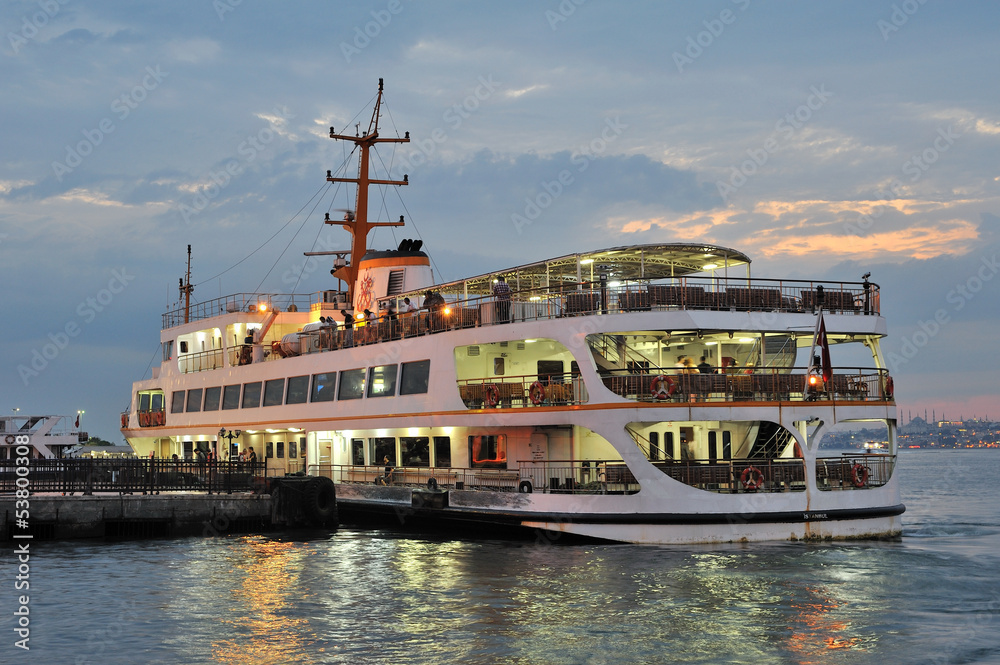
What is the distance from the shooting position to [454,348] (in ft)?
95.0

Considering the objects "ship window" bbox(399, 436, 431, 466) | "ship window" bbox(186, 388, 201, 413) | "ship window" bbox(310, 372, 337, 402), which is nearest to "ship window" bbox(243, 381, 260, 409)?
"ship window" bbox(310, 372, 337, 402)

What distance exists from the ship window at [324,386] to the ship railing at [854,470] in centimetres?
1704

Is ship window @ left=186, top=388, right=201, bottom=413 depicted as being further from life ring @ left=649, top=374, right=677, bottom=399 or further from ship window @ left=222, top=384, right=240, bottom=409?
life ring @ left=649, top=374, right=677, bottom=399

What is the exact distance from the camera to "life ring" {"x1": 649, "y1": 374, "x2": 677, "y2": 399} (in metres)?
23.6

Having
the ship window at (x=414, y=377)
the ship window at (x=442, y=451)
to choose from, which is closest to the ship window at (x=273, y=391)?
the ship window at (x=414, y=377)

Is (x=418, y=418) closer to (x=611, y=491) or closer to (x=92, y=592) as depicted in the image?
(x=611, y=491)

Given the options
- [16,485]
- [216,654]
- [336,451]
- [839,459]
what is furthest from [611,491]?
[16,485]

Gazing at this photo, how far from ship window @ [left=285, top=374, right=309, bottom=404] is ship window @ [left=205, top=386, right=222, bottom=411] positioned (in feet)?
20.3

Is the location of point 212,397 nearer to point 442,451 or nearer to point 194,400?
point 194,400

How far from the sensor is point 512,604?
18047mm

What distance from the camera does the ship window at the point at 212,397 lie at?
4247 centimetres

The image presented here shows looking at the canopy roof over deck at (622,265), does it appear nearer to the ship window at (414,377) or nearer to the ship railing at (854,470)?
the ship window at (414,377)

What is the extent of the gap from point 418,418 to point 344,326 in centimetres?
740

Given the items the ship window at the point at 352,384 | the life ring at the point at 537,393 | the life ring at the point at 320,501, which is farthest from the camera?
the ship window at the point at 352,384
